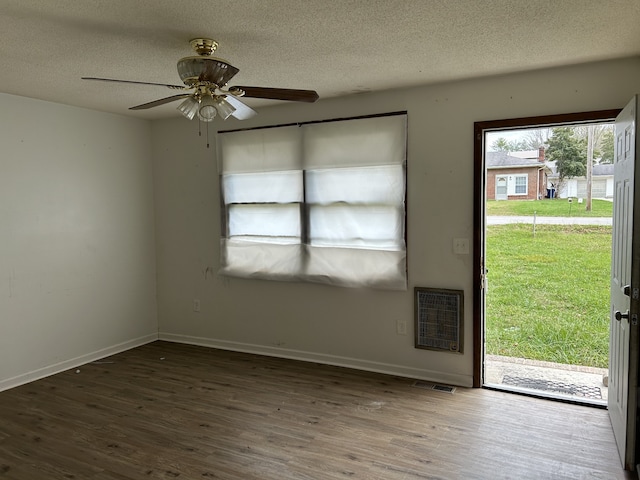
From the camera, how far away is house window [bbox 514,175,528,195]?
629 centimetres

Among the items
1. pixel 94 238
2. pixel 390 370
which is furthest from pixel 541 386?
pixel 94 238

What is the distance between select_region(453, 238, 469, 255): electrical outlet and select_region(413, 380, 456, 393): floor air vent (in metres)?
1.04

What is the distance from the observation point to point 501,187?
6.54 metres

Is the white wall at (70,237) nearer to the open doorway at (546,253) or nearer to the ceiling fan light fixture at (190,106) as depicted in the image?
the ceiling fan light fixture at (190,106)

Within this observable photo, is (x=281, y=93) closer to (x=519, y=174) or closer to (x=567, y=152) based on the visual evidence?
(x=519, y=174)

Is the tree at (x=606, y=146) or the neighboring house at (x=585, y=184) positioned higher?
Result: the tree at (x=606, y=146)

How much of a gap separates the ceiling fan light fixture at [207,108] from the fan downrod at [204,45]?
1.10 feet

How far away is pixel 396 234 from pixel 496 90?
130 centimetres

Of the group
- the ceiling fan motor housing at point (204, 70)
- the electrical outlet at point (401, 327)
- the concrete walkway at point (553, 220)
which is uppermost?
the ceiling fan motor housing at point (204, 70)

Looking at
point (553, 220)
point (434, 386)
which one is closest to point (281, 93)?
point (434, 386)

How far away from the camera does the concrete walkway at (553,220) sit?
6.03 m

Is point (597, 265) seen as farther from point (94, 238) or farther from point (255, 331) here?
Answer: point (94, 238)

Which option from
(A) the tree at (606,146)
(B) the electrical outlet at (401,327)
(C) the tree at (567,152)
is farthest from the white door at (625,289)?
(C) the tree at (567,152)

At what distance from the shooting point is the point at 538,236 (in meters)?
6.23
